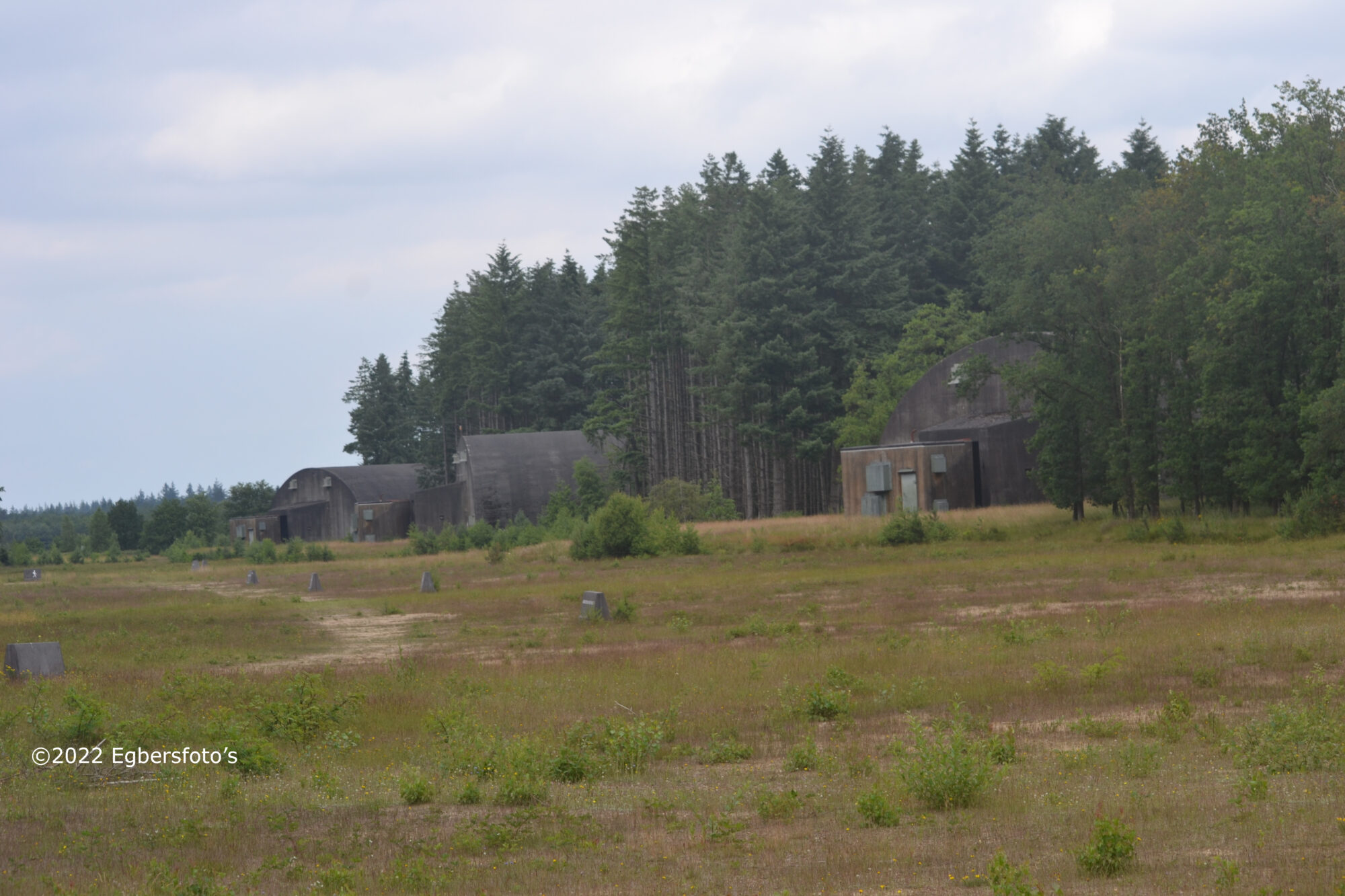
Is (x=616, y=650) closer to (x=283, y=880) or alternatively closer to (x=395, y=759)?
(x=395, y=759)

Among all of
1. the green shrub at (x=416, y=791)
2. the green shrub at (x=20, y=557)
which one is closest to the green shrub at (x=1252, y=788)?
the green shrub at (x=416, y=791)

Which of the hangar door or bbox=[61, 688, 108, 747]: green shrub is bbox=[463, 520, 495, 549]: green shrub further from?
bbox=[61, 688, 108, 747]: green shrub

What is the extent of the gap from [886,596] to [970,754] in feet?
61.7

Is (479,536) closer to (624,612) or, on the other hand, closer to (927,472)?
(927,472)

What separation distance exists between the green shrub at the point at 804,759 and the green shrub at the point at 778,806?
1.80 metres

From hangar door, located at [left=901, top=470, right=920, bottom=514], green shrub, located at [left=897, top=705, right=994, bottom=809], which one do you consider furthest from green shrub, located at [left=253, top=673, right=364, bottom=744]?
hangar door, located at [left=901, top=470, right=920, bottom=514]

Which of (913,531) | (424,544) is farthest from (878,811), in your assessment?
(424,544)

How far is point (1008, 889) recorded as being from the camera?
7227mm

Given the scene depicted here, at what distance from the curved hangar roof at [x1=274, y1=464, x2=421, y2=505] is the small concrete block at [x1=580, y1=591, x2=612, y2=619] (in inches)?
2701

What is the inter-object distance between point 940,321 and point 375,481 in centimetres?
4827

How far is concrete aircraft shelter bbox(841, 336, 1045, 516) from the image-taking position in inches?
2096

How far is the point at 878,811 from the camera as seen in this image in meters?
9.94

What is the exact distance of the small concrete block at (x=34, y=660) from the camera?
802 inches

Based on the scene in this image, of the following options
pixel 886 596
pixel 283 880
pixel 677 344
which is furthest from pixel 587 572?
pixel 677 344
